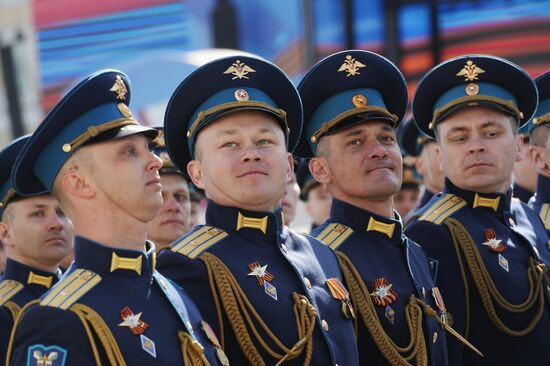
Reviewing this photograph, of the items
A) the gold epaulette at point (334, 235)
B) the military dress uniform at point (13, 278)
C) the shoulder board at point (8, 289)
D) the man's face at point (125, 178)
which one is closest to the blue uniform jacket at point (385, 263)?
the gold epaulette at point (334, 235)

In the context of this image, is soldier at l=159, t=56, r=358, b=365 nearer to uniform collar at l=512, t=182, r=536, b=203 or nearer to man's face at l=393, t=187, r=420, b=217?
uniform collar at l=512, t=182, r=536, b=203

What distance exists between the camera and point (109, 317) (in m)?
4.09

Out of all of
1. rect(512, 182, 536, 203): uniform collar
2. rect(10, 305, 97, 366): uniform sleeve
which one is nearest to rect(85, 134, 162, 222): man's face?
rect(10, 305, 97, 366): uniform sleeve

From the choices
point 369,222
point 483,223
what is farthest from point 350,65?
point 483,223

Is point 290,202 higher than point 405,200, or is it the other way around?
point 290,202

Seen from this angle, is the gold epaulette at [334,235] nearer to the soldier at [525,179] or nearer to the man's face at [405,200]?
the soldier at [525,179]

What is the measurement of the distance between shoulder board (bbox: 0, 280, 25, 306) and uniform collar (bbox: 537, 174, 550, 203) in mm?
3052

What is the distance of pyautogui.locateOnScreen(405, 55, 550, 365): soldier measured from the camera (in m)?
5.48

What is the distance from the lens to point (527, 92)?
19.6 ft

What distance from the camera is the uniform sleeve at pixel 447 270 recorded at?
5.44m

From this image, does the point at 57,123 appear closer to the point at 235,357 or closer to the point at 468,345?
the point at 235,357

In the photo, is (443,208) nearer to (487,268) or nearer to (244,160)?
(487,268)

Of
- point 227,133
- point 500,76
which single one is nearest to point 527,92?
point 500,76

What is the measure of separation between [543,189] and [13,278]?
3.11m
